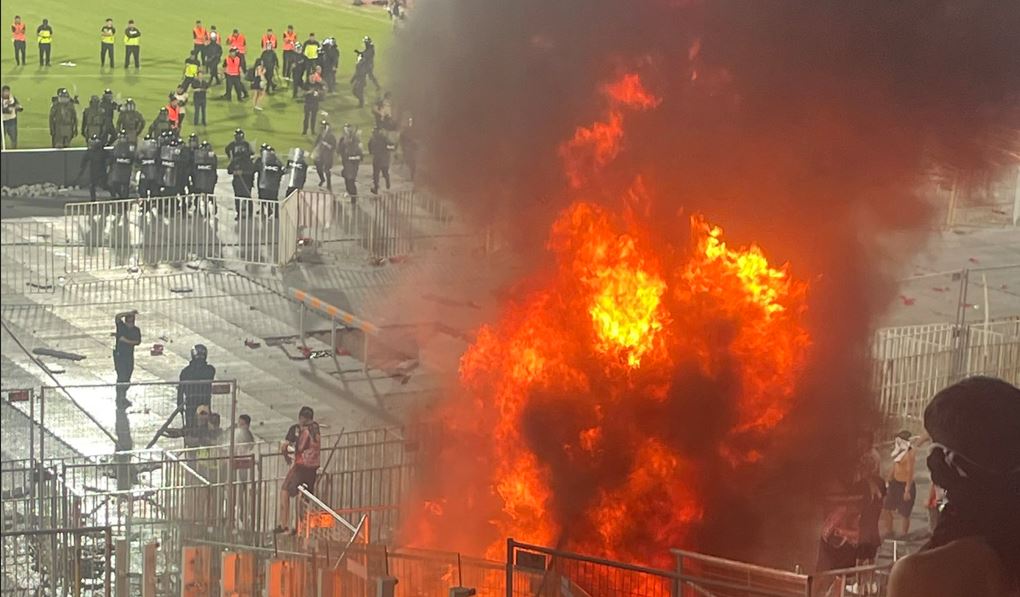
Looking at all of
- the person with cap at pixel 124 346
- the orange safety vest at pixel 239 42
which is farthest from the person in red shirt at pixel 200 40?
the person with cap at pixel 124 346

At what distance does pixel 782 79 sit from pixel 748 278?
1.09 m

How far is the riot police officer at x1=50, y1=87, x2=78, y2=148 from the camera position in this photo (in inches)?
318

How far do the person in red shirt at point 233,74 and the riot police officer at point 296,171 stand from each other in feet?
1.69

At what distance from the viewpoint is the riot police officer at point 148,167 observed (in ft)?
29.1

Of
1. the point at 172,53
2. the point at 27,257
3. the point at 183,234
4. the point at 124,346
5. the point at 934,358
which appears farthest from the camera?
the point at 934,358

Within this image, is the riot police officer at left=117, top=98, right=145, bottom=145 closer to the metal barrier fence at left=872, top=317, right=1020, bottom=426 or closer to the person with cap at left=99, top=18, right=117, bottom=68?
the person with cap at left=99, top=18, right=117, bottom=68

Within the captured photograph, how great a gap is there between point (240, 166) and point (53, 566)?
3174 millimetres

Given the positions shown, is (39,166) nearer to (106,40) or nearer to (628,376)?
(106,40)

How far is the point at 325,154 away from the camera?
8742 mm

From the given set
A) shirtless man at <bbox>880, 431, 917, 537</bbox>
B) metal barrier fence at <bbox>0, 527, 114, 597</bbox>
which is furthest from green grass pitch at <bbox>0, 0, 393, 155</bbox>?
shirtless man at <bbox>880, 431, 917, 537</bbox>

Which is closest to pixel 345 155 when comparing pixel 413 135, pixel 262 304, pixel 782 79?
pixel 413 135

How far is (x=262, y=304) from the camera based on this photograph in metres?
9.43

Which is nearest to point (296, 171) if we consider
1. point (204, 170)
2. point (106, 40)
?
point (204, 170)

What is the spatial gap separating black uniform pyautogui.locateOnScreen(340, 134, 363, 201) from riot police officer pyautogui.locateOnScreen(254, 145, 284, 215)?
0.50 meters
